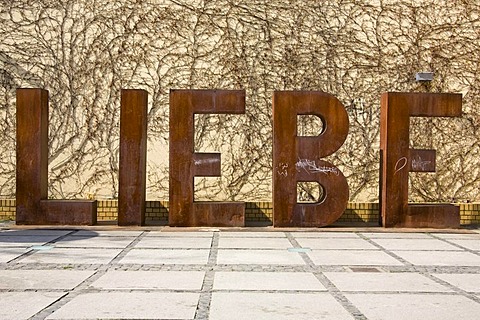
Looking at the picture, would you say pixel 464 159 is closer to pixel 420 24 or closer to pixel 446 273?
pixel 420 24

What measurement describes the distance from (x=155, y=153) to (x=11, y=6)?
3.15 metres

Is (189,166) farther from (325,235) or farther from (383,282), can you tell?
(383,282)

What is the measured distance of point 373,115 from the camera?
33.3ft

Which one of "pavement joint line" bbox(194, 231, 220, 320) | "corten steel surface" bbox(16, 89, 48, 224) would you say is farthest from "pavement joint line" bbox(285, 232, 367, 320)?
"corten steel surface" bbox(16, 89, 48, 224)

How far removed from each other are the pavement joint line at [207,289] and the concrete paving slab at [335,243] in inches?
43.0

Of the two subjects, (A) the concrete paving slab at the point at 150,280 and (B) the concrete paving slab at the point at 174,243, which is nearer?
(A) the concrete paving slab at the point at 150,280

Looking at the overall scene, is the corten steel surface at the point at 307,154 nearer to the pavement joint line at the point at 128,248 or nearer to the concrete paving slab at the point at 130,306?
the pavement joint line at the point at 128,248

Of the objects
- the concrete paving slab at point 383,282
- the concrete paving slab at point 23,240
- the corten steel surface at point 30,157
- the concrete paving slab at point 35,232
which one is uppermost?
the corten steel surface at point 30,157

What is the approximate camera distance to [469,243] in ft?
25.1

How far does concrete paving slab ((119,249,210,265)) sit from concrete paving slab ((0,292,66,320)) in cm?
142

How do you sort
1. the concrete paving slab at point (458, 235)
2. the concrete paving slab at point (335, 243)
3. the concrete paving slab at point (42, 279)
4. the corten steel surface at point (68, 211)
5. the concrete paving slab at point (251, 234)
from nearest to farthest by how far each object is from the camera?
1. the concrete paving slab at point (42, 279)
2. the concrete paving slab at point (335, 243)
3. the concrete paving slab at point (251, 234)
4. the concrete paving slab at point (458, 235)
5. the corten steel surface at point (68, 211)

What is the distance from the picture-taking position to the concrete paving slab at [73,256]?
604 cm

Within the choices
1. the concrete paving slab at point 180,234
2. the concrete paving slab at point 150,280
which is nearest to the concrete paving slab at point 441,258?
the concrete paving slab at point 150,280

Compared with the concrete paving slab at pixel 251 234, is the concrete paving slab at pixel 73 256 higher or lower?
lower
